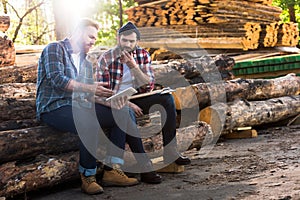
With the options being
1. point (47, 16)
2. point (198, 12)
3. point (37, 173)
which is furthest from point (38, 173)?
point (47, 16)

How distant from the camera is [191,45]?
35.9 feet

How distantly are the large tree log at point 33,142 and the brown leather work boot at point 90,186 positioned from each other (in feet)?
1.39

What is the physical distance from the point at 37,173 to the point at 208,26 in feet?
23.8

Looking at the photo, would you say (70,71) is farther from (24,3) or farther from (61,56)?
(24,3)

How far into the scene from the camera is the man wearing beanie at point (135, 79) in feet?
15.9

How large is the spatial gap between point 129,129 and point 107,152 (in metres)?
0.30

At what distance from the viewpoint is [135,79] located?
496cm

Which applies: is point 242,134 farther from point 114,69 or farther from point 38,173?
point 38,173

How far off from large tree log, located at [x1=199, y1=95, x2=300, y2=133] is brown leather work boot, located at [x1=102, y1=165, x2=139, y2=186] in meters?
2.55

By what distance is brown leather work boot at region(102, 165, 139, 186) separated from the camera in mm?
4520

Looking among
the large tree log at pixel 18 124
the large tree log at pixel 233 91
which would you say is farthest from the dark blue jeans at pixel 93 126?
the large tree log at pixel 233 91

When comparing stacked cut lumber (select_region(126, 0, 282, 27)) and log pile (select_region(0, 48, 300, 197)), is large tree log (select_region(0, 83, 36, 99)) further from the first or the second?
stacked cut lumber (select_region(126, 0, 282, 27))

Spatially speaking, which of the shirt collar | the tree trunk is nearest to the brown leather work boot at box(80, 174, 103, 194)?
the shirt collar

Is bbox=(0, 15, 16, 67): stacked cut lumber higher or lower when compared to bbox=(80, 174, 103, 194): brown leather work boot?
higher
